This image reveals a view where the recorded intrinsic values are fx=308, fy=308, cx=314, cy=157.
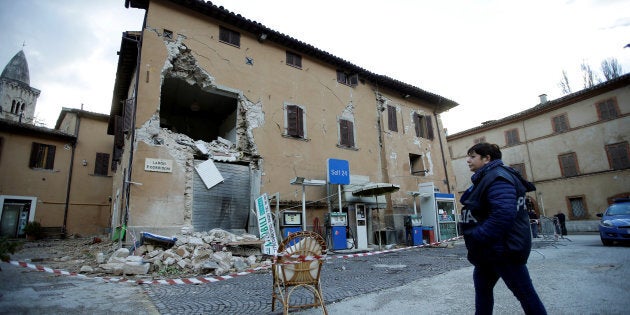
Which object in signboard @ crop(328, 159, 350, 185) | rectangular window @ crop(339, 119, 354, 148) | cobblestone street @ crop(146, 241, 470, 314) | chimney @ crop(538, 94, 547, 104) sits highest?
chimney @ crop(538, 94, 547, 104)

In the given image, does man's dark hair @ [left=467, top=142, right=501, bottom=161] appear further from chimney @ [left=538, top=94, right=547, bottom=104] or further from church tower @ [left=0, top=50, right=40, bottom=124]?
church tower @ [left=0, top=50, right=40, bottom=124]

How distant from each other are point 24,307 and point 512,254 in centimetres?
567

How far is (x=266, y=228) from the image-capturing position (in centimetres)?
993

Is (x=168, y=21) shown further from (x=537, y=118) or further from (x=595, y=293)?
(x=537, y=118)

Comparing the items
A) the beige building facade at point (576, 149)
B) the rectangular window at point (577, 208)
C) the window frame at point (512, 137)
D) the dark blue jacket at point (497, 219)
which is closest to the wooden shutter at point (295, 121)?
the dark blue jacket at point (497, 219)

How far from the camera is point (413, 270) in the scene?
22.4 ft

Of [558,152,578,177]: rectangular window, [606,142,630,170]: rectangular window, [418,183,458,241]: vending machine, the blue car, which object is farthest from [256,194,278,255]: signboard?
[606,142,630,170]: rectangular window

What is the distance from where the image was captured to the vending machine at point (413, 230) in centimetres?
1361

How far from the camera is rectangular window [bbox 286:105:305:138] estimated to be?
43.4 ft

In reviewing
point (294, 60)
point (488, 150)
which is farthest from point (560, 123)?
point (488, 150)

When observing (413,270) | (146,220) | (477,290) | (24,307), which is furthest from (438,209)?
(24,307)

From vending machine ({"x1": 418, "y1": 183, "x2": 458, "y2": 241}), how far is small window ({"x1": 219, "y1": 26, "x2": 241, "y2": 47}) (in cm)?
1114

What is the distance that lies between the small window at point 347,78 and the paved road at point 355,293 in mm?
11099

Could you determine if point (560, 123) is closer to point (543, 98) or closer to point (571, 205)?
point (543, 98)
